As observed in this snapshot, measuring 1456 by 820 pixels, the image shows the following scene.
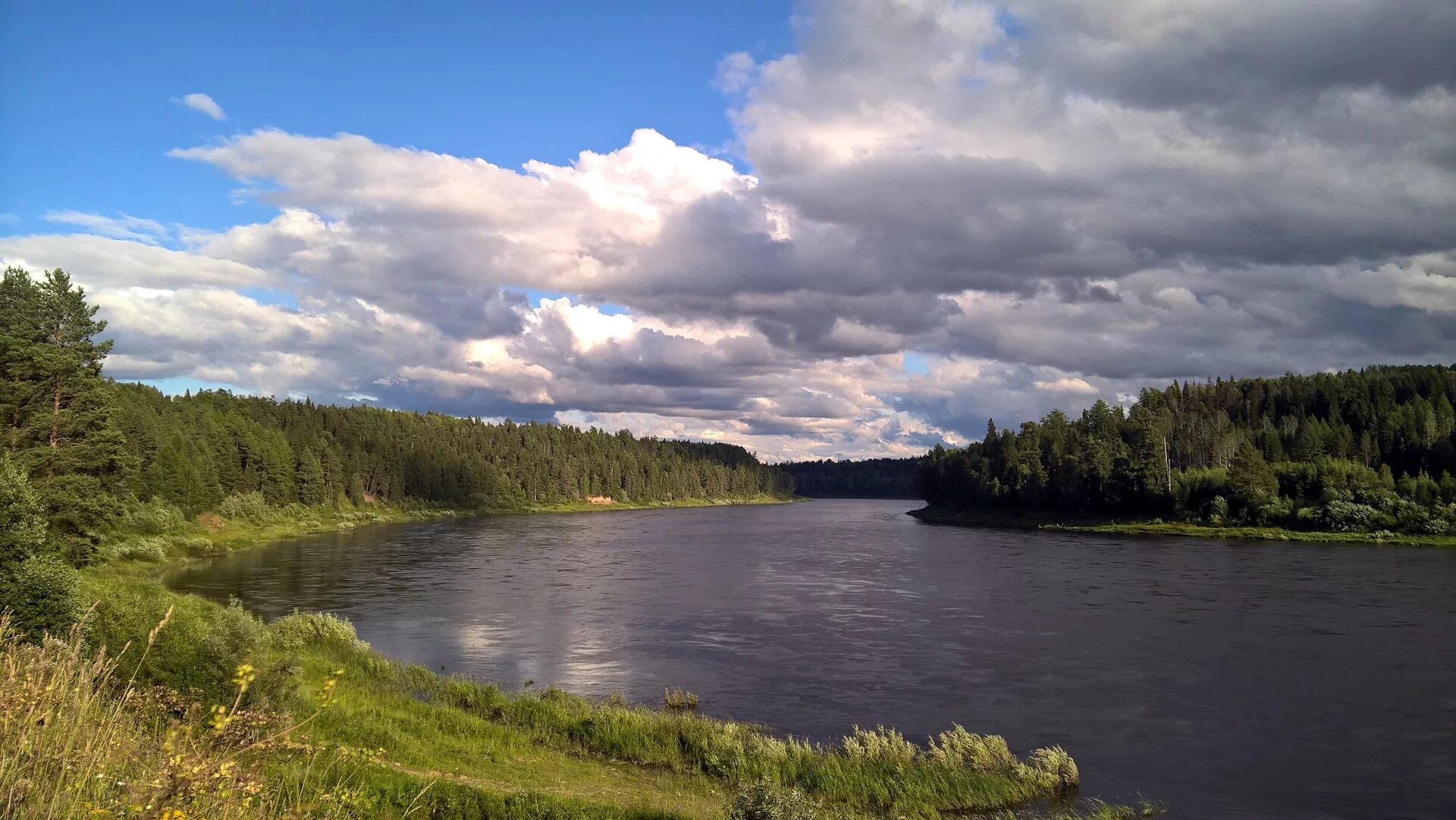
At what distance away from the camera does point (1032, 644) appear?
124ft

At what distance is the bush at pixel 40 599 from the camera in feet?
61.0

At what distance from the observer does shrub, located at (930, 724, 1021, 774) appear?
21203 millimetres

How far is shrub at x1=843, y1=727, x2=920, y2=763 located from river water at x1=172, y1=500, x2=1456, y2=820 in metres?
2.39

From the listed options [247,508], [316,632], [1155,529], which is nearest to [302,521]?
[247,508]

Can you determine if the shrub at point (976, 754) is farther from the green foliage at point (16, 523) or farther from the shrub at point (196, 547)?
the shrub at point (196, 547)

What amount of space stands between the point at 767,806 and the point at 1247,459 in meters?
111

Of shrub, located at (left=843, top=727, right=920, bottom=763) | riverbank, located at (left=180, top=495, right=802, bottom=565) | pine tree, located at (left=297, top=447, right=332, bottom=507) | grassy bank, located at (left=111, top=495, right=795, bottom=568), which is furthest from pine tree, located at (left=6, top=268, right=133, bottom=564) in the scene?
pine tree, located at (left=297, top=447, right=332, bottom=507)

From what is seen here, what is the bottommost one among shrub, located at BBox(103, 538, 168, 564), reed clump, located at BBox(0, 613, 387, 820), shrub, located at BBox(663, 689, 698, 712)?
shrub, located at BBox(103, 538, 168, 564)

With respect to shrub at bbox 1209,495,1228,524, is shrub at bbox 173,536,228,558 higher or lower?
lower

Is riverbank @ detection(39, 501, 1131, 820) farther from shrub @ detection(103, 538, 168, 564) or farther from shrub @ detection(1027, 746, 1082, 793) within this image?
shrub @ detection(103, 538, 168, 564)

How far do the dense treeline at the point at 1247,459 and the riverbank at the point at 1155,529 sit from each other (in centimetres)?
283

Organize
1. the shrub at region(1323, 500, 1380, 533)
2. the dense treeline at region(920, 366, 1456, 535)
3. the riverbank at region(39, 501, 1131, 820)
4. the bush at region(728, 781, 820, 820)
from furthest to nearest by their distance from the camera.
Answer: the dense treeline at region(920, 366, 1456, 535), the shrub at region(1323, 500, 1380, 533), the riverbank at region(39, 501, 1131, 820), the bush at region(728, 781, 820, 820)

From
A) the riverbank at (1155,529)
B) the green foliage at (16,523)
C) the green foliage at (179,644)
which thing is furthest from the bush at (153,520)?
the riverbank at (1155,529)

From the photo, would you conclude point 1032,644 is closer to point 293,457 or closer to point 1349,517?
point 1349,517
